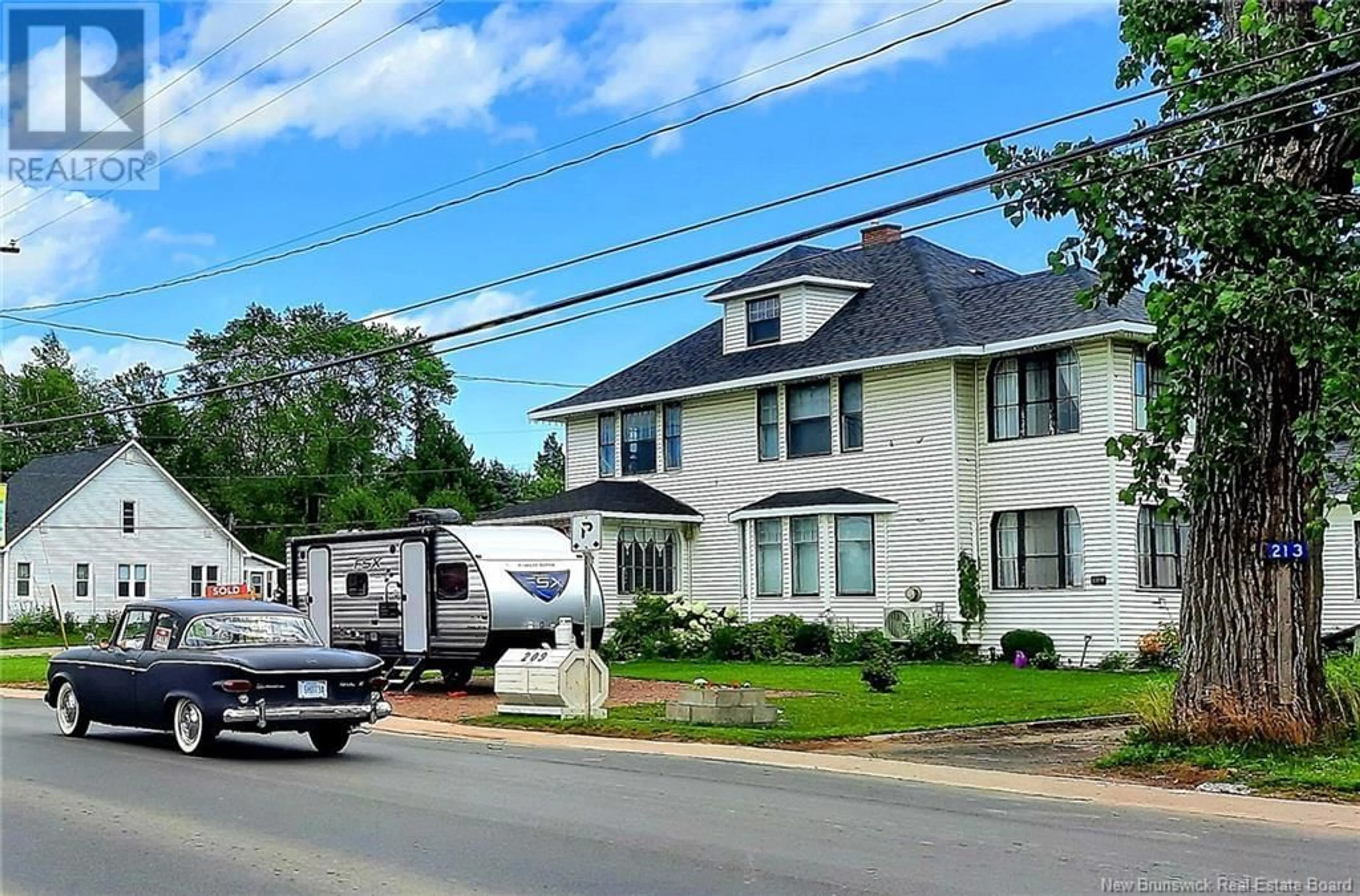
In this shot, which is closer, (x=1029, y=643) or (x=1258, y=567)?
(x=1258, y=567)

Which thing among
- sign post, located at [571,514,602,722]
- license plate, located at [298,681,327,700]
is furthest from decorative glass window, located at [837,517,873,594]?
license plate, located at [298,681,327,700]

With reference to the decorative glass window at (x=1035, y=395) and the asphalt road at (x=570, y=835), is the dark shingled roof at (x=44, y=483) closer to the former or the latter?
the decorative glass window at (x=1035, y=395)

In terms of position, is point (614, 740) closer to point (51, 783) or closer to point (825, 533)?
point (51, 783)

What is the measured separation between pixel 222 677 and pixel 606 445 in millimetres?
27152

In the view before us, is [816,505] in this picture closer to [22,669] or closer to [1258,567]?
[22,669]

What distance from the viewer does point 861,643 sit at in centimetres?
3447

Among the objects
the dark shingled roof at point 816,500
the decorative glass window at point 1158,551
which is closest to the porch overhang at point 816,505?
the dark shingled roof at point 816,500

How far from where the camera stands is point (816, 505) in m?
36.4

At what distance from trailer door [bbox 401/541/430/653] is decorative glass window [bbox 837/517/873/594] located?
36.3 ft

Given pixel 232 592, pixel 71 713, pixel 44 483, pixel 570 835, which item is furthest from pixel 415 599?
pixel 44 483

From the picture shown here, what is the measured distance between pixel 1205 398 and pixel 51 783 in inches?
460

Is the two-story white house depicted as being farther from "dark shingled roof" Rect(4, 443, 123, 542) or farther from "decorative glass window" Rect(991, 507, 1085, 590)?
"dark shingled roof" Rect(4, 443, 123, 542)

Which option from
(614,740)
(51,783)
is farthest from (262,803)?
(614,740)

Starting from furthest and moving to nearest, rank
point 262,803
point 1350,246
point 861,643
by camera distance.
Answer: point 861,643, point 1350,246, point 262,803
